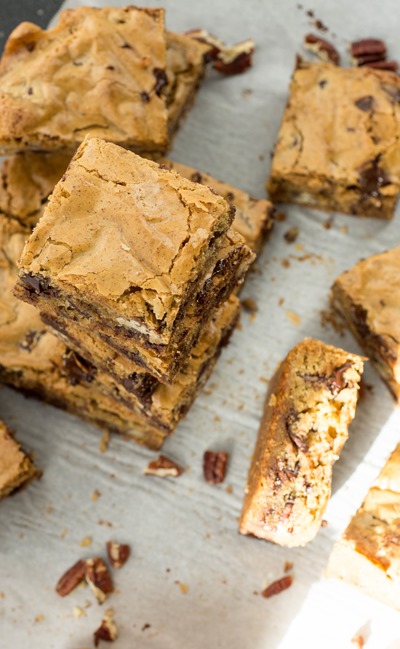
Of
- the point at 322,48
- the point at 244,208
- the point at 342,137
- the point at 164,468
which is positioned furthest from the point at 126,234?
the point at 322,48

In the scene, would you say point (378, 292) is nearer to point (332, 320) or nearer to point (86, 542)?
point (332, 320)

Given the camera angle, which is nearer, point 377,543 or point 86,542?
point 377,543

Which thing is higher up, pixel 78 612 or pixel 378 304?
pixel 378 304

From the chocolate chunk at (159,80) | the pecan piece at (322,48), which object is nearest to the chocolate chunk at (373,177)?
the pecan piece at (322,48)

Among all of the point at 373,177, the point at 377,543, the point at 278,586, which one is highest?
the point at 373,177

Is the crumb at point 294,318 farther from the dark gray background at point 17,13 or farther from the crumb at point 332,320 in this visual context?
the dark gray background at point 17,13

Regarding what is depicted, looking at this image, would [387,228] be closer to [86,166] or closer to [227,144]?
[227,144]

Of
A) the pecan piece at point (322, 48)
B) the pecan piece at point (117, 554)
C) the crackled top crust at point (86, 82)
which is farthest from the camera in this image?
the pecan piece at point (322, 48)
